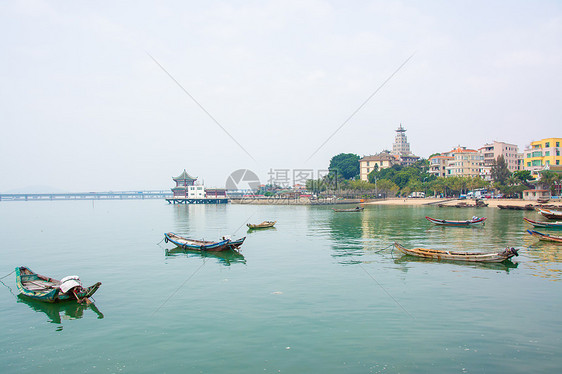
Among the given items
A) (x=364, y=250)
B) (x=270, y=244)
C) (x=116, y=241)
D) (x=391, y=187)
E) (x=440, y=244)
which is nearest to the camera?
(x=364, y=250)

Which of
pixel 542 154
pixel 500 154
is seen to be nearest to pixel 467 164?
pixel 500 154

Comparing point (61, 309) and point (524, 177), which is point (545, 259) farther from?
point (524, 177)

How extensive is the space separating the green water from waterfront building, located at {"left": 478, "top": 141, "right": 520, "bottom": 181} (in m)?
105

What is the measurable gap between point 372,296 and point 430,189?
104628 millimetres

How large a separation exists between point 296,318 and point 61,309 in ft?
36.7

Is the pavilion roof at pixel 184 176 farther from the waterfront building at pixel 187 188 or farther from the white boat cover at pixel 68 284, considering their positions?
the white boat cover at pixel 68 284

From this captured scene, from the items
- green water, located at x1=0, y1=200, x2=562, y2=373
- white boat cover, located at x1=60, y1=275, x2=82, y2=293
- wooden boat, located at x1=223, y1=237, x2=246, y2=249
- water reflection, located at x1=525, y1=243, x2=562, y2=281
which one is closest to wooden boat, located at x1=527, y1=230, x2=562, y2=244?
water reflection, located at x1=525, y1=243, x2=562, y2=281

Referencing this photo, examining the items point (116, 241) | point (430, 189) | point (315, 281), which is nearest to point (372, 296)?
point (315, 281)

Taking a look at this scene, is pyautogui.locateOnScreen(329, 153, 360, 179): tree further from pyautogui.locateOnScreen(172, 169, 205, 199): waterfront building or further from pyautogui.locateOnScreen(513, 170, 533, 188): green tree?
pyautogui.locateOnScreen(513, 170, 533, 188): green tree

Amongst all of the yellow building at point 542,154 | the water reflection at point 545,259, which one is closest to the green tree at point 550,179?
the yellow building at point 542,154

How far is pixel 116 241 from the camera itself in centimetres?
4059

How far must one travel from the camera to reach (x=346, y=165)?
6033 inches

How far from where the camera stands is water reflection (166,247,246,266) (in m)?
28.4

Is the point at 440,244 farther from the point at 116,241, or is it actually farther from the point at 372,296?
the point at 116,241
